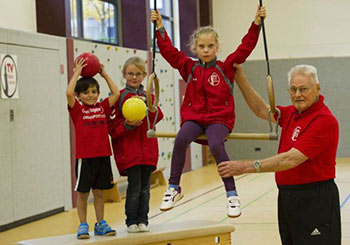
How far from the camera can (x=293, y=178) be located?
4.09 metres

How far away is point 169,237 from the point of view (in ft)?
16.9

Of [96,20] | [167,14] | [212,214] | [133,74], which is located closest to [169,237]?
[133,74]

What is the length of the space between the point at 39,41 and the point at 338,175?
6.26 meters

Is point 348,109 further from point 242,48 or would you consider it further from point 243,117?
point 242,48

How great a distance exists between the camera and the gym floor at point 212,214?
6961mm

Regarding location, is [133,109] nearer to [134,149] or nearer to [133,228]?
[134,149]

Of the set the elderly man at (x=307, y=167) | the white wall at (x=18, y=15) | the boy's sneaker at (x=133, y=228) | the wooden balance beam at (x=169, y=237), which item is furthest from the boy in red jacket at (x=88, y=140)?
the white wall at (x=18, y=15)

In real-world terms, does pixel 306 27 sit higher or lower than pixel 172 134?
higher

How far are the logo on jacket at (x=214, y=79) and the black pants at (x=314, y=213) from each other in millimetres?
1002

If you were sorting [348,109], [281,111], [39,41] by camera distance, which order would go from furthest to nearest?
1. [348,109]
2. [39,41]
3. [281,111]

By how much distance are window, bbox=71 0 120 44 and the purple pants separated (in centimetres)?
532

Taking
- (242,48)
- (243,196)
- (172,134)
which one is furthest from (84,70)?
(243,196)

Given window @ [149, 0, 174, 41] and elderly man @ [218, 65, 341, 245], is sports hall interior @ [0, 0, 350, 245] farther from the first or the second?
elderly man @ [218, 65, 341, 245]

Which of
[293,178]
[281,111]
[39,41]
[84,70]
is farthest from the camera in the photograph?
[39,41]
